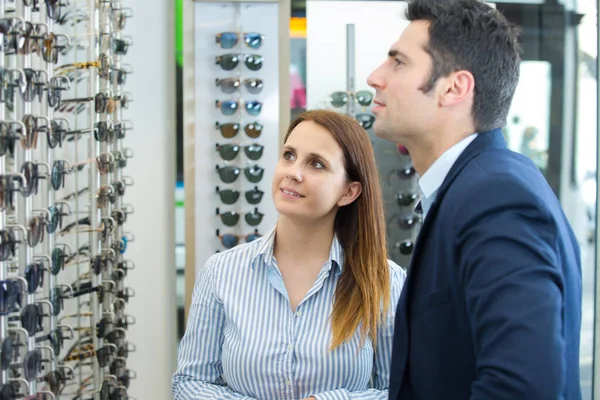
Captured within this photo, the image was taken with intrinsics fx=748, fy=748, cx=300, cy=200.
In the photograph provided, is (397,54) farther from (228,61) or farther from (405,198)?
(405,198)

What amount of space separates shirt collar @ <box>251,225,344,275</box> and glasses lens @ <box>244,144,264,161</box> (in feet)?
9.42

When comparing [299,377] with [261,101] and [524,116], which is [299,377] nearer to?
[261,101]

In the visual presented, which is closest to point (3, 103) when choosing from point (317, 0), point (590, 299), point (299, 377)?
point (299, 377)

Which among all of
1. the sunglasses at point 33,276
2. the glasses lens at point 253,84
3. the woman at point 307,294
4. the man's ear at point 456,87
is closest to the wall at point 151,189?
the glasses lens at point 253,84

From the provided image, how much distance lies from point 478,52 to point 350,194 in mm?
792

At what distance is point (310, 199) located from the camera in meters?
2.22

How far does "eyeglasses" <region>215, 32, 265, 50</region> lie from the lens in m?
5.08

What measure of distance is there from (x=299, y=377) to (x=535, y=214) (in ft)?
3.37

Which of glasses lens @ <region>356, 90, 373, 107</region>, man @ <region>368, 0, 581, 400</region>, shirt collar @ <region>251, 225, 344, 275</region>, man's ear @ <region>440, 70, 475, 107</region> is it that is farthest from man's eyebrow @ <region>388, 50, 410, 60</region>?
glasses lens @ <region>356, 90, 373, 107</region>

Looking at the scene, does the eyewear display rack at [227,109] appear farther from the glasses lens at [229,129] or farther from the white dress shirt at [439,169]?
the white dress shirt at [439,169]

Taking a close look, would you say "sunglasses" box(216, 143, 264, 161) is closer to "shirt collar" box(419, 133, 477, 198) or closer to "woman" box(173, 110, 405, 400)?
"woman" box(173, 110, 405, 400)

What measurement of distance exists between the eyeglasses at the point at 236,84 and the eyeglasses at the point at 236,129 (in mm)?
235

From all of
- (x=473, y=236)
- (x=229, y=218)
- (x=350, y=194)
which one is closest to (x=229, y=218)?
(x=229, y=218)

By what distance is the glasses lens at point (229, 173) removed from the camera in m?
5.11
